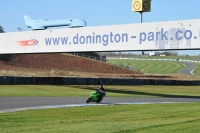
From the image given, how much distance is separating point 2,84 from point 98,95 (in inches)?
628

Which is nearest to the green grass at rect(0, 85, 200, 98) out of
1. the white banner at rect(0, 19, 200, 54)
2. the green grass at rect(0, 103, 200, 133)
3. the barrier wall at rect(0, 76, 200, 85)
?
the barrier wall at rect(0, 76, 200, 85)

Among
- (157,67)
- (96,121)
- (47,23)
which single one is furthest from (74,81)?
(157,67)

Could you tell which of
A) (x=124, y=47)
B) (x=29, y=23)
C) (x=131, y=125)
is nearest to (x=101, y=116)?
(x=131, y=125)

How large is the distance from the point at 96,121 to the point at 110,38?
17.3m

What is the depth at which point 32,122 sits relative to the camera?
1497 cm

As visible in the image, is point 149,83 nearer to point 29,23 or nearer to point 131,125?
point 29,23

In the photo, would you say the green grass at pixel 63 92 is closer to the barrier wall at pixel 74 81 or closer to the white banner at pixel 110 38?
the barrier wall at pixel 74 81

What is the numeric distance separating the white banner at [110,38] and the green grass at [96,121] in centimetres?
1009

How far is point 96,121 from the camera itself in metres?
15.5

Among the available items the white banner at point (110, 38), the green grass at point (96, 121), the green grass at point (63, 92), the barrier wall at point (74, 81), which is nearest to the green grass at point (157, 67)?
the barrier wall at point (74, 81)

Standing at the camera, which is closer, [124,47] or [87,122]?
[87,122]

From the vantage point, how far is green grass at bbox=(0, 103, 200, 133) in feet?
42.8

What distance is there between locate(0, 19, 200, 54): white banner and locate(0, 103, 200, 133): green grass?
10.1 meters

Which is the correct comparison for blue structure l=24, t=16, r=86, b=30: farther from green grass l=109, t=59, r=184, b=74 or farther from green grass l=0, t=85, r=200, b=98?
green grass l=109, t=59, r=184, b=74
